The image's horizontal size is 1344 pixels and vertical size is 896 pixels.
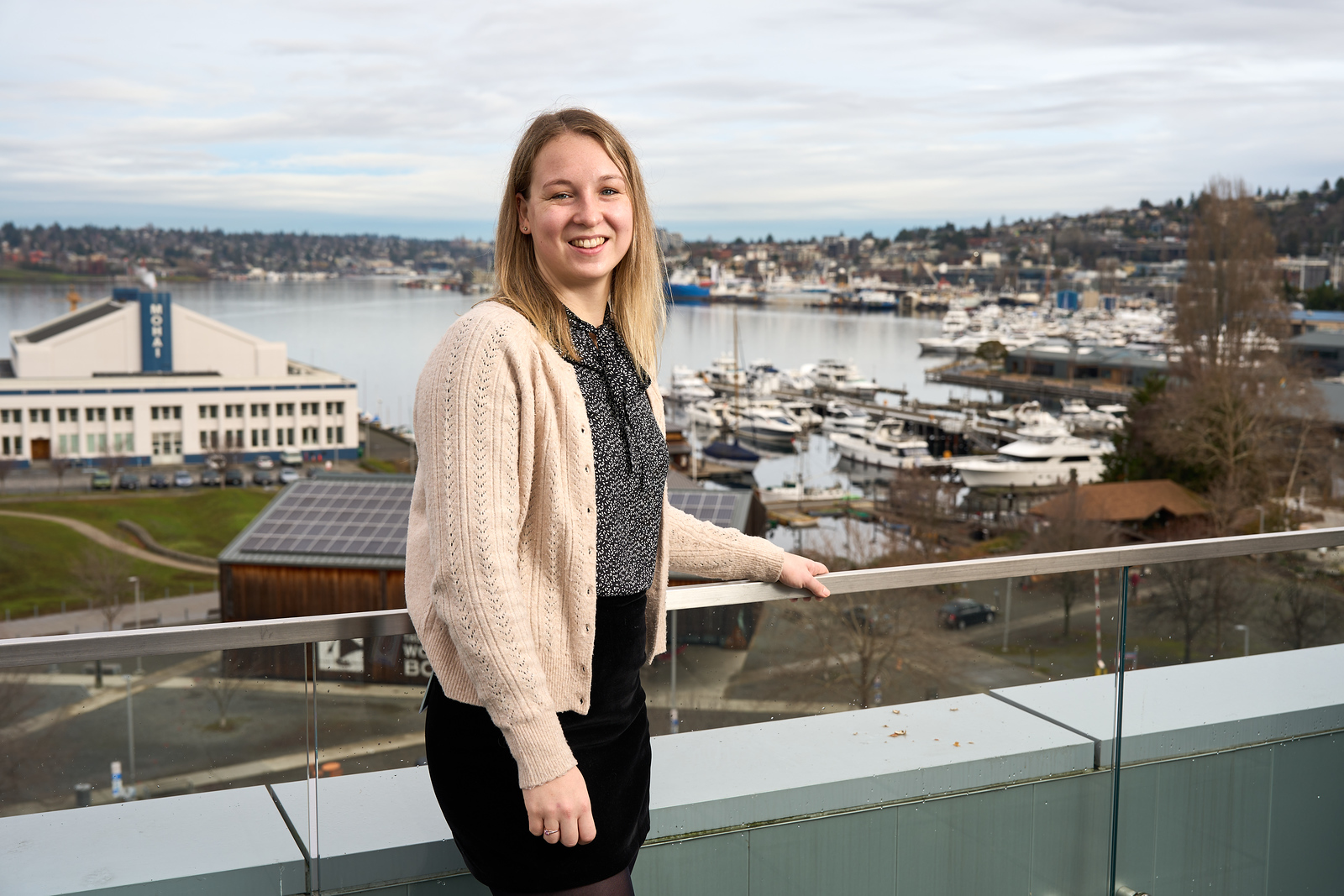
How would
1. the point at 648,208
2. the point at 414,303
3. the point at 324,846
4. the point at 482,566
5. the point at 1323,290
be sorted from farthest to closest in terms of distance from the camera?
1. the point at 414,303
2. the point at 1323,290
3. the point at 324,846
4. the point at 648,208
5. the point at 482,566

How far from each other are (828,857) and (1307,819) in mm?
1143

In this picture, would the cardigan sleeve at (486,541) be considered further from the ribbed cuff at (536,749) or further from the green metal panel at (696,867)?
the green metal panel at (696,867)

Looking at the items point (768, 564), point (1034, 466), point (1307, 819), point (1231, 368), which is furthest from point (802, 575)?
point (1034, 466)

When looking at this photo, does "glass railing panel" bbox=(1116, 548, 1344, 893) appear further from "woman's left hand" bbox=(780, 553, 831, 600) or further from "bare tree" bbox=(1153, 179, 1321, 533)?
"bare tree" bbox=(1153, 179, 1321, 533)

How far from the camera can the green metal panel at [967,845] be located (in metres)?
1.99

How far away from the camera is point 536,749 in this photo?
3.83 feet

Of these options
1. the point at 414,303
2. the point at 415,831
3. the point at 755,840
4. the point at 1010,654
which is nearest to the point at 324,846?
the point at 415,831

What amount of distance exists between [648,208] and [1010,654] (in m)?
1.07

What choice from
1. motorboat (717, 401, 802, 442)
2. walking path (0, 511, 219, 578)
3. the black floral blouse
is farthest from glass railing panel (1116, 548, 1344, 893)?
motorboat (717, 401, 802, 442)

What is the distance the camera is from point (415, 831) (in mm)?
1646

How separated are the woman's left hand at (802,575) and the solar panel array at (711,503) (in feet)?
59.2

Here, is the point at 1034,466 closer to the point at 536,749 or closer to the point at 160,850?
the point at 160,850

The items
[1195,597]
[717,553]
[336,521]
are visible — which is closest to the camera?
[717,553]

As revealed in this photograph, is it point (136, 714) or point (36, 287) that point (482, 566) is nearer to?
point (136, 714)
